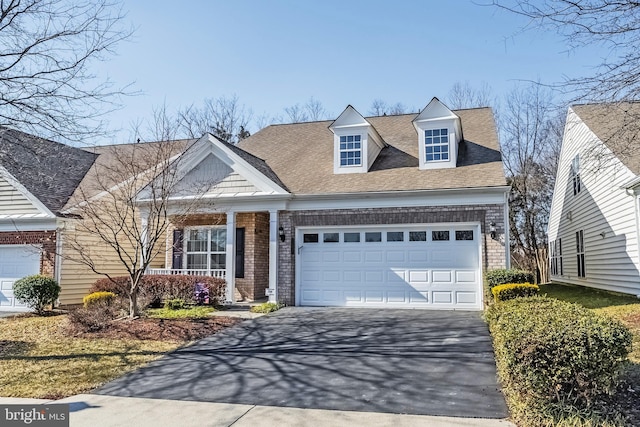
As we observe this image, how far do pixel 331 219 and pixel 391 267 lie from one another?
225cm

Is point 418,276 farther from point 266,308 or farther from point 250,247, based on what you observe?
point 250,247

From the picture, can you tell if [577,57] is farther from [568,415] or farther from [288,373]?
[288,373]

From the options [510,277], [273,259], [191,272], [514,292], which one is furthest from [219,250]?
[514,292]

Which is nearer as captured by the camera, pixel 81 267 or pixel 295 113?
pixel 81 267

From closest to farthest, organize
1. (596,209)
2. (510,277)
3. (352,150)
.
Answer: (510,277) < (352,150) < (596,209)

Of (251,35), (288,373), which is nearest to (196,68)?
(251,35)

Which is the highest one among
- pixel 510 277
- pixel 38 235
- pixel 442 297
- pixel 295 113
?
pixel 295 113

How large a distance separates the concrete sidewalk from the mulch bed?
3698 millimetres

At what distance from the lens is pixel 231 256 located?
14680mm

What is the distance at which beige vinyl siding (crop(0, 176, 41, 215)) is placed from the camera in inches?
619

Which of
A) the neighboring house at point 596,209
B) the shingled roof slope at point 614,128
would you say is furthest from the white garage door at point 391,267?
the shingled roof slope at point 614,128

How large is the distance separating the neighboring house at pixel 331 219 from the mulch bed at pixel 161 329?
3.45m

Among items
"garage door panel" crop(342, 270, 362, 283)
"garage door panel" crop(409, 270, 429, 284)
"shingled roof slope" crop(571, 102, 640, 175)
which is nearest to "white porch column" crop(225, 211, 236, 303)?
"garage door panel" crop(342, 270, 362, 283)

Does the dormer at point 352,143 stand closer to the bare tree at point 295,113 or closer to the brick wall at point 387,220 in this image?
the brick wall at point 387,220
